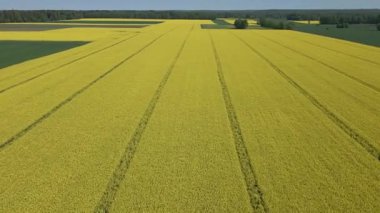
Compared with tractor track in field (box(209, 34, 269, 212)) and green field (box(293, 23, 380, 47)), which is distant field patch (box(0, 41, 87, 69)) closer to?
tractor track in field (box(209, 34, 269, 212))

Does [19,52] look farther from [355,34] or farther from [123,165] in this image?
[355,34]

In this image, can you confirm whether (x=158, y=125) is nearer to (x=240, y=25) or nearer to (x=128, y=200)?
(x=128, y=200)

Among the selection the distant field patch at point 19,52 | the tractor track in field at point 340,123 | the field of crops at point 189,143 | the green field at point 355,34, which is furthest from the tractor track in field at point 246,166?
the green field at point 355,34

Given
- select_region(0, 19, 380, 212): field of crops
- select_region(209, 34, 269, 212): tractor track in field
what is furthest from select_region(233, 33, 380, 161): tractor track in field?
select_region(209, 34, 269, 212): tractor track in field

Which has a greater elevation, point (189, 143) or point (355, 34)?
point (189, 143)

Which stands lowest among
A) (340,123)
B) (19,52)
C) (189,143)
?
(19,52)

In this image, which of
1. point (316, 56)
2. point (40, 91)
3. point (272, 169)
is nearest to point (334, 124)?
point (272, 169)

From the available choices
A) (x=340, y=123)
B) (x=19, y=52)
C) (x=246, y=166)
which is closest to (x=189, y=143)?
(x=246, y=166)

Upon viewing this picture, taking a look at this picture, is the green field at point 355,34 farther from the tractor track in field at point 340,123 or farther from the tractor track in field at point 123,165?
the tractor track in field at point 123,165

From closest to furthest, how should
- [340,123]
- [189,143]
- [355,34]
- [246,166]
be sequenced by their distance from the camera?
[246,166]
[189,143]
[340,123]
[355,34]
